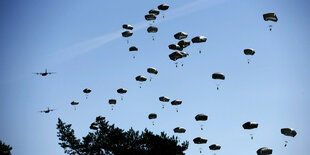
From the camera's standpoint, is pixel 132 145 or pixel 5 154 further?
pixel 5 154

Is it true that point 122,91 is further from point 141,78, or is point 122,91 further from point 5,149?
point 5,149

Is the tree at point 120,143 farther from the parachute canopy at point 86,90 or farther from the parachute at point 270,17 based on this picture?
the parachute at point 270,17

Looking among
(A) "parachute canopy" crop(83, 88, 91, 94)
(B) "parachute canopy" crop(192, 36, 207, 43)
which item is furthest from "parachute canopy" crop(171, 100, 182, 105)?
(A) "parachute canopy" crop(83, 88, 91, 94)

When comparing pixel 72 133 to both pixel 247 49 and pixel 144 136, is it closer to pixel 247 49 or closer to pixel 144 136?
pixel 144 136

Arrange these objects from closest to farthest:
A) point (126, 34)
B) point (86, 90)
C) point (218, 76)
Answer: point (218, 76) < point (126, 34) < point (86, 90)

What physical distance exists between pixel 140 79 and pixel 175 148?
443 inches

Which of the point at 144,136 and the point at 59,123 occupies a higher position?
the point at 59,123

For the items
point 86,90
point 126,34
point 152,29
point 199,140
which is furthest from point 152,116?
point 152,29

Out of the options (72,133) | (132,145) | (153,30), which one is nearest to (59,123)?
(72,133)

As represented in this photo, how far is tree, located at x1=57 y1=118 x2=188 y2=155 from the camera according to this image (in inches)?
1877

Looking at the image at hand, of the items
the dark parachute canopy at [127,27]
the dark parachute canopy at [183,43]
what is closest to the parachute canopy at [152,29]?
the dark parachute canopy at [127,27]

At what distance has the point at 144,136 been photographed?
4997 cm

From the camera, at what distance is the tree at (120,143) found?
47672 millimetres

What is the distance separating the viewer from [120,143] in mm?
51031
